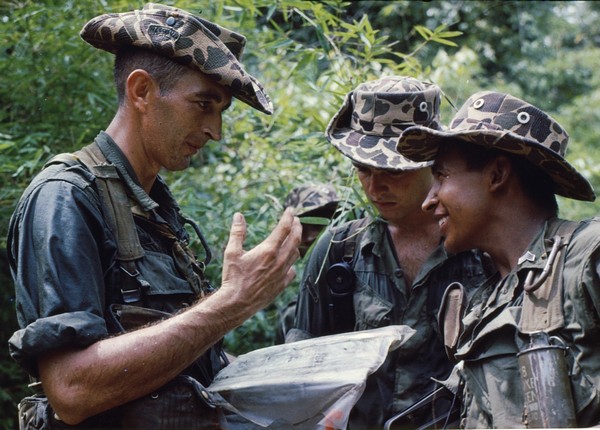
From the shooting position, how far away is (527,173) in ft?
11.7

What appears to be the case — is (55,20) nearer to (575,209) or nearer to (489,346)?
(489,346)

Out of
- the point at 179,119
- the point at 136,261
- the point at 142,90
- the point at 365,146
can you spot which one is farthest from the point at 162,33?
the point at 365,146

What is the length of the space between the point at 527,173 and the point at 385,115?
116cm

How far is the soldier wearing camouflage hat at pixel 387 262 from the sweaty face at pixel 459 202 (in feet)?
2.12

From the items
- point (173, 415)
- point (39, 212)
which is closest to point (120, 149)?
point (39, 212)

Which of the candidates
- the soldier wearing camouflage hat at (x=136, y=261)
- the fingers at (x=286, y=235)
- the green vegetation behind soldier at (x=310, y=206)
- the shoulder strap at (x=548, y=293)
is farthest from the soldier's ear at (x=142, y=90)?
the green vegetation behind soldier at (x=310, y=206)

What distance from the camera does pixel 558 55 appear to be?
599 inches

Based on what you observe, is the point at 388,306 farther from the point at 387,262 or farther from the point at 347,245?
the point at 347,245

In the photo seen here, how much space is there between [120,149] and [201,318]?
0.80 meters

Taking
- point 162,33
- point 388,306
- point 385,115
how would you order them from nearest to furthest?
point 162,33 → point 388,306 → point 385,115

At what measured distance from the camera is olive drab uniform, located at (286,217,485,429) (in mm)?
4219


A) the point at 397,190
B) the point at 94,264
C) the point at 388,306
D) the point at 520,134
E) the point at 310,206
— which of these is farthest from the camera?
→ the point at 310,206

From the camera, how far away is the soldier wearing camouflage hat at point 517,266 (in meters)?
3.04

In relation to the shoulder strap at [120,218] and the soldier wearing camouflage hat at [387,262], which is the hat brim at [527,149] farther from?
the shoulder strap at [120,218]
